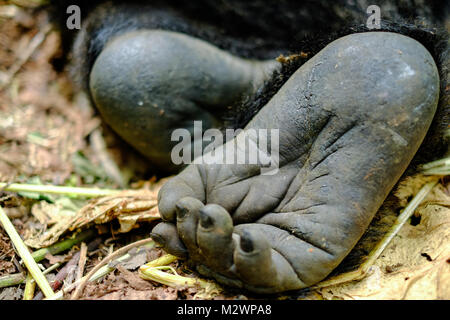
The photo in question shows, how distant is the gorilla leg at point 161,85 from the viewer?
141cm

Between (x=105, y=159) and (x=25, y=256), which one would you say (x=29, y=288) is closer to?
(x=25, y=256)

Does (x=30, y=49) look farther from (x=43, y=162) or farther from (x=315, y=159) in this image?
(x=315, y=159)

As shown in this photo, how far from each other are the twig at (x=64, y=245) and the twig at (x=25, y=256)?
34mm

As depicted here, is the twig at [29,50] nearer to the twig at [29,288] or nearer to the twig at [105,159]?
the twig at [105,159]

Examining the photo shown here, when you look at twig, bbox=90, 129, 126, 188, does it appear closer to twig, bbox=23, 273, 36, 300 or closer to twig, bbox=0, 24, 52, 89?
twig, bbox=0, 24, 52, 89

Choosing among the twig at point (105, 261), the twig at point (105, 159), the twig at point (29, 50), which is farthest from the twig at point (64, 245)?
the twig at point (29, 50)

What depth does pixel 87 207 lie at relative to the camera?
1294 mm

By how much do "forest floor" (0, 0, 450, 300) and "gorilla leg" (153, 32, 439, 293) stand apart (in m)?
0.11

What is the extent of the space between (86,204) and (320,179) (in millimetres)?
811

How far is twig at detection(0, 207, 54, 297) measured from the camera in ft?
3.53

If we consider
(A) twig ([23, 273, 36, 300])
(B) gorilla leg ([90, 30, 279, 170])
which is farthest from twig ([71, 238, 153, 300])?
(B) gorilla leg ([90, 30, 279, 170])

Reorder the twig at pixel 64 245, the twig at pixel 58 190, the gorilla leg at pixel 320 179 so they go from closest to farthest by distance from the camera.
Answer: the gorilla leg at pixel 320 179, the twig at pixel 64 245, the twig at pixel 58 190

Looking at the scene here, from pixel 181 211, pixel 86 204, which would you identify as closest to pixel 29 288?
pixel 86 204

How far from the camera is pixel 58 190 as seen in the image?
55.0 inches
